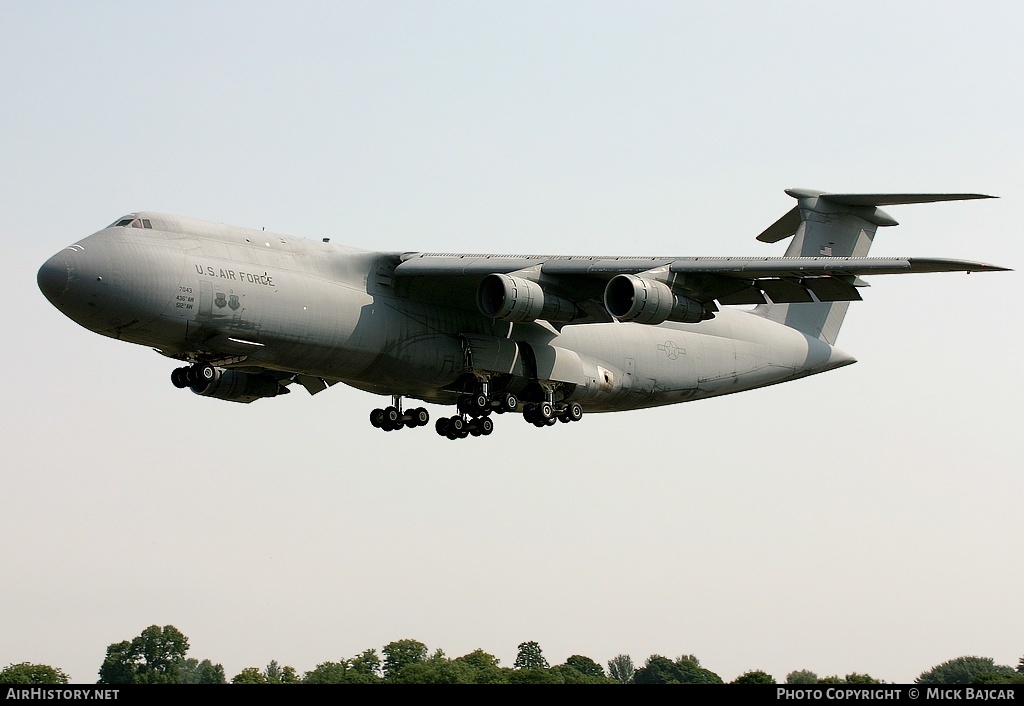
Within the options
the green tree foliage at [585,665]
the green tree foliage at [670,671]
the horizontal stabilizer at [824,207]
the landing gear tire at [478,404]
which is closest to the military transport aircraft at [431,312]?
the landing gear tire at [478,404]

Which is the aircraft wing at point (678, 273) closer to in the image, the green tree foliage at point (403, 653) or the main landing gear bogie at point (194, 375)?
the main landing gear bogie at point (194, 375)

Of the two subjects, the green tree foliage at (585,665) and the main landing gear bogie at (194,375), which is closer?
the main landing gear bogie at (194,375)

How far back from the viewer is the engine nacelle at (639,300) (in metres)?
19.2

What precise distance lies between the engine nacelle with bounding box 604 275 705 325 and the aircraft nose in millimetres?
6732

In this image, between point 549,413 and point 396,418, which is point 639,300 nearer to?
point 549,413

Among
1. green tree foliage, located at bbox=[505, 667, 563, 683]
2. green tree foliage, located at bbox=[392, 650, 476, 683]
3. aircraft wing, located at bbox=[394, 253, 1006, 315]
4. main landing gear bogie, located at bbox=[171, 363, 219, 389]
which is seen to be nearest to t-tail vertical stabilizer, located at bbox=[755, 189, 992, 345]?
aircraft wing, located at bbox=[394, 253, 1006, 315]

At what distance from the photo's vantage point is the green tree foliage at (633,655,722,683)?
34088 mm

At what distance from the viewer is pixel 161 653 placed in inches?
1260

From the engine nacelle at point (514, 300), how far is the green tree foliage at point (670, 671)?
52.2 feet

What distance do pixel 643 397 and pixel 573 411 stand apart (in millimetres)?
1694

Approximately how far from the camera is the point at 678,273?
19859mm

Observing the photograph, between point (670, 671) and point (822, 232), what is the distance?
1338 cm

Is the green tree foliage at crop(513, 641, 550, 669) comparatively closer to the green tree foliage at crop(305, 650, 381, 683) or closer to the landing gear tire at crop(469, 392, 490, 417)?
the green tree foliage at crop(305, 650, 381, 683)
